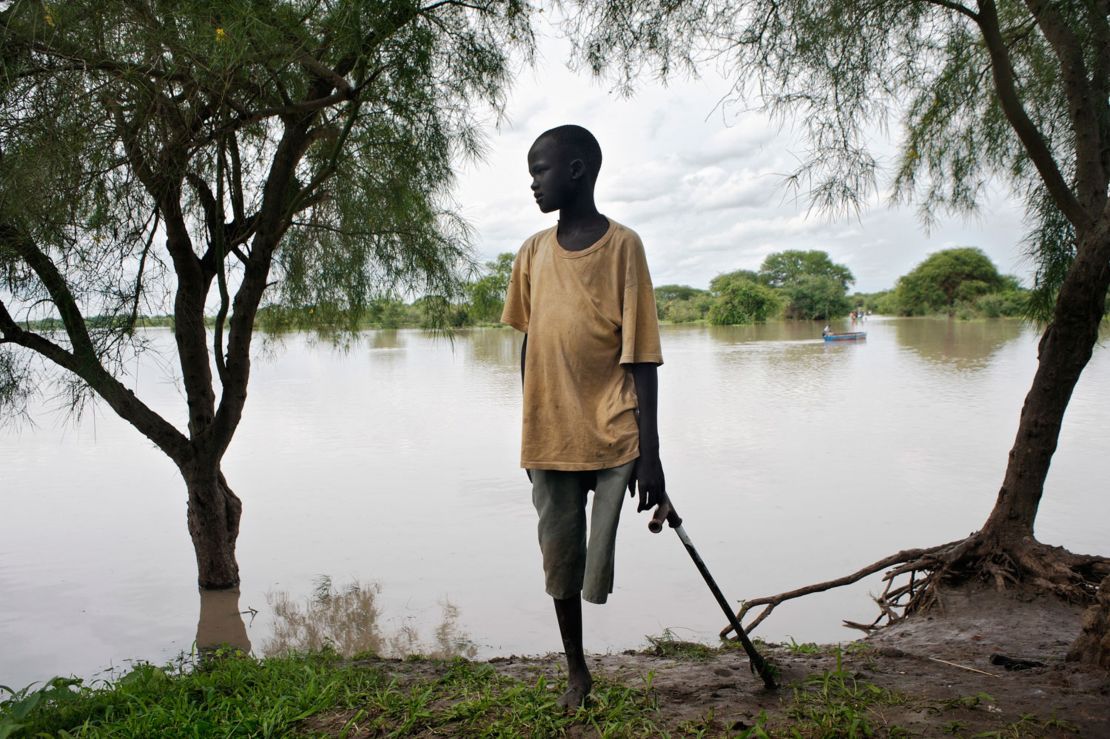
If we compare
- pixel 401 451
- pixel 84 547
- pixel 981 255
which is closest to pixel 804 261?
pixel 981 255

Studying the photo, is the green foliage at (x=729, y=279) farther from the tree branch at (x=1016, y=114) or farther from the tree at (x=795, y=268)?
the tree branch at (x=1016, y=114)

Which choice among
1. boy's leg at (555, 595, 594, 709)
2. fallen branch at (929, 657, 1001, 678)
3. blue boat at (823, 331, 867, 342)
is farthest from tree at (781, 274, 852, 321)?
boy's leg at (555, 595, 594, 709)

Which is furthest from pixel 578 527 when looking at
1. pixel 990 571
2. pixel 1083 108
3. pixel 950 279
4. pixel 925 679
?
pixel 950 279

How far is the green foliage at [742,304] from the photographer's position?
172 feet

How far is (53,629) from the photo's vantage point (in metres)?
4.69

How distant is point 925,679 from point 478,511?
4.99 metres

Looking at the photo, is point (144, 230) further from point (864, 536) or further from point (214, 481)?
point (864, 536)

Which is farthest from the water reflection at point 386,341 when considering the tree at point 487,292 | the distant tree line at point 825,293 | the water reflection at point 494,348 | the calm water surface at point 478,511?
the tree at point 487,292

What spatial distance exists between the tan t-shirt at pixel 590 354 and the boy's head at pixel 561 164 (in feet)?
0.47

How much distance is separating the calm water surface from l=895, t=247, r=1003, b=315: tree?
35.0 metres

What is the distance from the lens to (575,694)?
2172mm

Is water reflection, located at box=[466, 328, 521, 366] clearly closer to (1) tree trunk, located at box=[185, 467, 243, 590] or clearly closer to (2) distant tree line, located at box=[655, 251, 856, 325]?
(1) tree trunk, located at box=[185, 467, 243, 590]

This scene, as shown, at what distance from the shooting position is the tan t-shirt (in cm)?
203

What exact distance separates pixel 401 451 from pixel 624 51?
6819 millimetres
